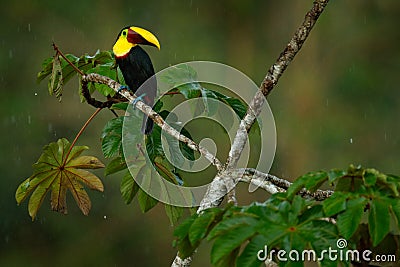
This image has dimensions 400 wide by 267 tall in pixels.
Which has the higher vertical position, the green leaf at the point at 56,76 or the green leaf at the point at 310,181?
the green leaf at the point at 56,76

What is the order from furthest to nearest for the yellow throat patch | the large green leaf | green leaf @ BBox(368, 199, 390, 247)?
the yellow throat patch → the large green leaf → green leaf @ BBox(368, 199, 390, 247)

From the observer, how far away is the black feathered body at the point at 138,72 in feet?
6.30

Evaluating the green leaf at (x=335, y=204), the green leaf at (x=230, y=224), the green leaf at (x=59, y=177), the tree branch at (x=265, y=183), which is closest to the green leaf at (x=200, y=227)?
the green leaf at (x=230, y=224)

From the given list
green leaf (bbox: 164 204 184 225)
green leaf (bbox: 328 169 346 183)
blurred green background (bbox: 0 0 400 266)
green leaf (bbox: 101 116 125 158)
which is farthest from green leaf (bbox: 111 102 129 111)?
blurred green background (bbox: 0 0 400 266)

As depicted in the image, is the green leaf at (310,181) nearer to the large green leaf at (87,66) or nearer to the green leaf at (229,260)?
the green leaf at (229,260)

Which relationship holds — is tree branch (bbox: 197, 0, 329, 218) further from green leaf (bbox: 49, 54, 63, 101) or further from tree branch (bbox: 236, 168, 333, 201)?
green leaf (bbox: 49, 54, 63, 101)

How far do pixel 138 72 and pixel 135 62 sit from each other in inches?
1.3

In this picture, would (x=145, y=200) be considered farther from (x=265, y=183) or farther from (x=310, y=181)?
(x=310, y=181)

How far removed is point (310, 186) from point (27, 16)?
3.52 metres

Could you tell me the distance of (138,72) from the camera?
1.98m

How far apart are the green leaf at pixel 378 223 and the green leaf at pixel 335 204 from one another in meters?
0.04

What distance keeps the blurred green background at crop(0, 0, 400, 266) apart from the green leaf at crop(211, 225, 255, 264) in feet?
10.3

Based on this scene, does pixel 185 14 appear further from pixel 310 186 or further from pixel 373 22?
pixel 310 186

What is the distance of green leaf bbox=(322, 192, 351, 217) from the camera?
0.99 metres
